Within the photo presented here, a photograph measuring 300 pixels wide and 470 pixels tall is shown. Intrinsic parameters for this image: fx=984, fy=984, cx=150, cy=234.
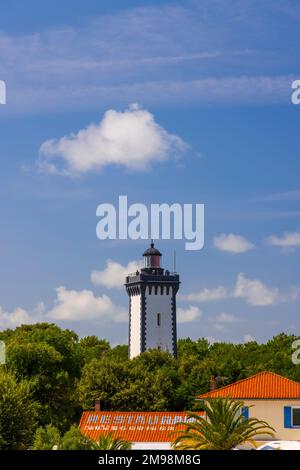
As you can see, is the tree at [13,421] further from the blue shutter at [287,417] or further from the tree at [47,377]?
the tree at [47,377]

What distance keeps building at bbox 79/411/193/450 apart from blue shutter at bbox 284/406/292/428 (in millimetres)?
6644

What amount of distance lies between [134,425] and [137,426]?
374mm

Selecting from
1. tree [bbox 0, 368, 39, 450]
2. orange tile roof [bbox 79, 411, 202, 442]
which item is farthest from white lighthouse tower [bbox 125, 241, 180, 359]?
tree [bbox 0, 368, 39, 450]

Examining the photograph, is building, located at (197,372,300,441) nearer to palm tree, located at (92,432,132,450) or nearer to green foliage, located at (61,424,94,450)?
palm tree, located at (92,432,132,450)

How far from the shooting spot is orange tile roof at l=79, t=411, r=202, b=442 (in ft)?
212

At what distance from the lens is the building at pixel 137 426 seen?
64.0 meters

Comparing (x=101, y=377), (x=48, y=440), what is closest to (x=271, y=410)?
(x=48, y=440)

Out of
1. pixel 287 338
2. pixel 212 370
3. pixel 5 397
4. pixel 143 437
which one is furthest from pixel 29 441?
pixel 287 338

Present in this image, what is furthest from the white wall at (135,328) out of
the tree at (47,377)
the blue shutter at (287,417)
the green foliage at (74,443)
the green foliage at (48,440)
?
the green foliage at (74,443)

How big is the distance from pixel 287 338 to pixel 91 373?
42854 mm

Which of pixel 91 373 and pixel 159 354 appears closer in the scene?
pixel 91 373

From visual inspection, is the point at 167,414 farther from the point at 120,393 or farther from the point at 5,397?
the point at 120,393

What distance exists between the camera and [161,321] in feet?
395
